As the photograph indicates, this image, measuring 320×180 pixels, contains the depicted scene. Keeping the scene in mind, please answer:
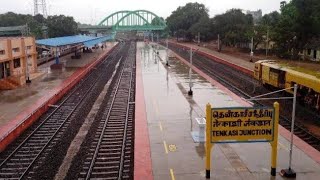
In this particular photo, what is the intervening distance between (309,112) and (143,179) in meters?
15.1

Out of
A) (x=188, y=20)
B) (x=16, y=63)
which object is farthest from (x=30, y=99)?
(x=188, y=20)

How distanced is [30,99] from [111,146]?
46.4 feet

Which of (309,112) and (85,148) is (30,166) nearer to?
(85,148)

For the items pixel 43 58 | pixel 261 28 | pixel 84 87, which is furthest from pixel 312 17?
pixel 43 58

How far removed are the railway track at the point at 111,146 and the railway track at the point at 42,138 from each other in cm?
169

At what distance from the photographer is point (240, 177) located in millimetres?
14891

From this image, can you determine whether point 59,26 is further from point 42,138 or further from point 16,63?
point 42,138

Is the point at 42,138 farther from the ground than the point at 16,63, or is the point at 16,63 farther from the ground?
the point at 16,63

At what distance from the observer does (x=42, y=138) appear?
2216 centimetres

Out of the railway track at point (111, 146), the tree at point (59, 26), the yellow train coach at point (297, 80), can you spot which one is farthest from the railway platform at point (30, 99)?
the tree at point (59, 26)

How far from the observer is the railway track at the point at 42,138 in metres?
17.5

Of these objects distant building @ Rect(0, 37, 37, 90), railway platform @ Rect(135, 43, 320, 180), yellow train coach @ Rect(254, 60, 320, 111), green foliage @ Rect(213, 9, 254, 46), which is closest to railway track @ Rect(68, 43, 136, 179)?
railway platform @ Rect(135, 43, 320, 180)

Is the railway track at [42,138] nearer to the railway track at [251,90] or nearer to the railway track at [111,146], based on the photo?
the railway track at [111,146]

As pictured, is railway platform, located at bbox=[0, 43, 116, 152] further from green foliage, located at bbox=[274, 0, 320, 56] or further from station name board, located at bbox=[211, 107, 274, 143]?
green foliage, located at bbox=[274, 0, 320, 56]
